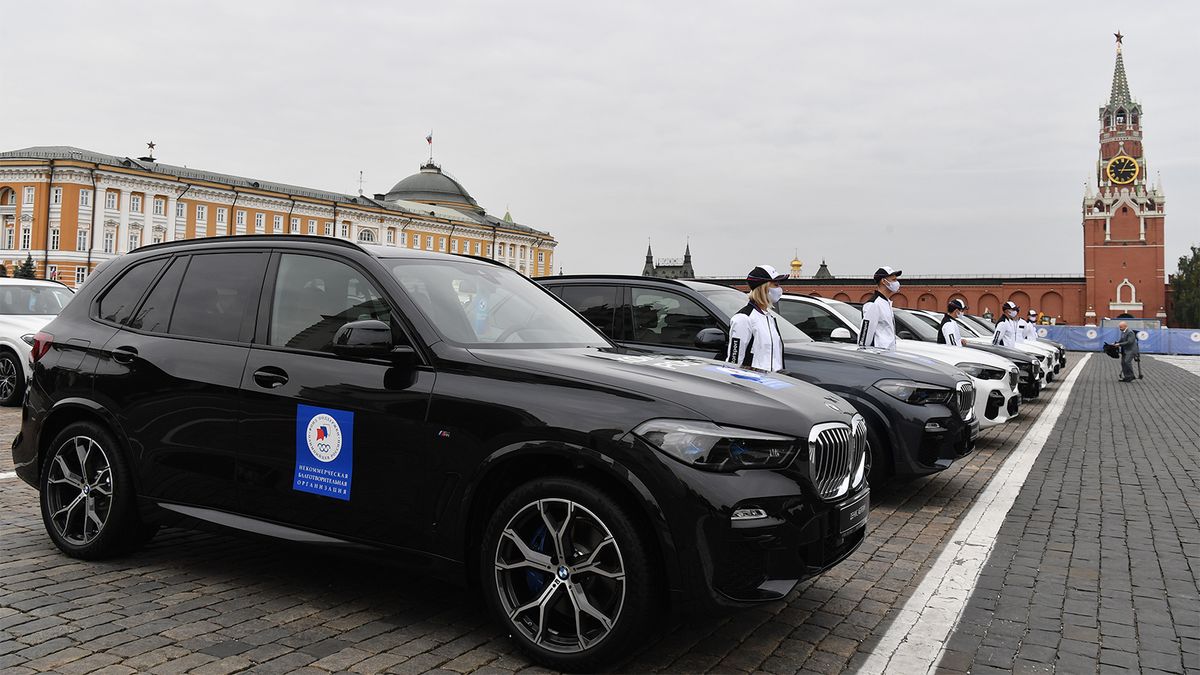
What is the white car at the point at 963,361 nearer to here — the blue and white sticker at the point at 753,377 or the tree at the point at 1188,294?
the blue and white sticker at the point at 753,377

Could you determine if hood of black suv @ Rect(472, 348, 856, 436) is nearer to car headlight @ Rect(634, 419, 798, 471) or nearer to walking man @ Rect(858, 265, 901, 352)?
car headlight @ Rect(634, 419, 798, 471)

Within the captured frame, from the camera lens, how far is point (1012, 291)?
87625 millimetres

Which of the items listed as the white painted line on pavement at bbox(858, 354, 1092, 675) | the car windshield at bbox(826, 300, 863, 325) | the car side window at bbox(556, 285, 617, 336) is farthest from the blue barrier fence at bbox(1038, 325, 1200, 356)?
the car side window at bbox(556, 285, 617, 336)

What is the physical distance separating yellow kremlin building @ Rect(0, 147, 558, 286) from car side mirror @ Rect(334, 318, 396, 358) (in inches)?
2514

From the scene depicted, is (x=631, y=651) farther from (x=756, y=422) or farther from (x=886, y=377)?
(x=886, y=377)

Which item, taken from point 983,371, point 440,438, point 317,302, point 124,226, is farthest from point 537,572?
point 124,226

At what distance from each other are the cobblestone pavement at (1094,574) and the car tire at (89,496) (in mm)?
4265

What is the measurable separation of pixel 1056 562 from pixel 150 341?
565 cm

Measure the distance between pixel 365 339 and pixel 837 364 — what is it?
4.87m

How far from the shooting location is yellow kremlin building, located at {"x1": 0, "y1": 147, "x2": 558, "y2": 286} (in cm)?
7981

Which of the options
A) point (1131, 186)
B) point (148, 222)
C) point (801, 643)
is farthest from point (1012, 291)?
point (801, 643)

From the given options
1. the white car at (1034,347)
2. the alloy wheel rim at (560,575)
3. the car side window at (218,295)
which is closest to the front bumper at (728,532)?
the alloy wheel rim at (560,575)

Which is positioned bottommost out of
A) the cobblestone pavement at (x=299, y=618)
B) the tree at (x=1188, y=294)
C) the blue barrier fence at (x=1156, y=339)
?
the cobblestone pavement at (x=299, y=618)

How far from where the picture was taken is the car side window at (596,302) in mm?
7867
